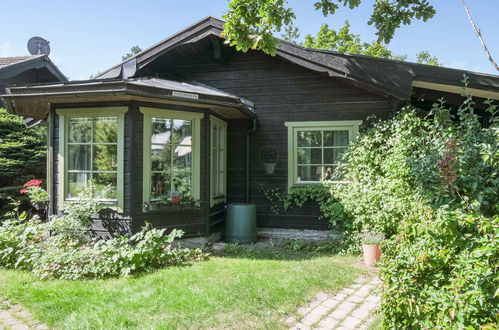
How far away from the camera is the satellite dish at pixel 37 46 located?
515 inches

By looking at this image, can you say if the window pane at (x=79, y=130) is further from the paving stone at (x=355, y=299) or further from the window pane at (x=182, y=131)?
the paving stone at (x=355, y=299)

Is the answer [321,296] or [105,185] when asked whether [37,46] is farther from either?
[321,296]

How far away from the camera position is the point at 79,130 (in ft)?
18.7

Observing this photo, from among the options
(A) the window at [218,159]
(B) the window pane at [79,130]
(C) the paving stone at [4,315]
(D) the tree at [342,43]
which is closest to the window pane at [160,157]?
(A) the window at [218,159]

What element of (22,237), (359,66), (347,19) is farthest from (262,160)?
→ (347,19)

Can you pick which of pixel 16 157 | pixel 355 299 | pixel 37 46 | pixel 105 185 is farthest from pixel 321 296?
pixel 37 46

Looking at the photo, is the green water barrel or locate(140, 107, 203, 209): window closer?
locate(140, 107, 203, 209): window

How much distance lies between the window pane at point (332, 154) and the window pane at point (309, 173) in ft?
0.72

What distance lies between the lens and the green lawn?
9.80 feet

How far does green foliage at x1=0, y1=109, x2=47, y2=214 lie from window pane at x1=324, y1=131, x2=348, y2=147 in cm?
706

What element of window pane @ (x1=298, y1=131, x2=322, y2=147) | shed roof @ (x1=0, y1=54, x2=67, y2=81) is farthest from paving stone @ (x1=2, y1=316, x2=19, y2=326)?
shed roof @ (x1=0, y1=54, x2=67, y2=81)

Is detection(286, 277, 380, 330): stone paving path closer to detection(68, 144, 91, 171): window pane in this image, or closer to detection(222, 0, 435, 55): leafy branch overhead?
detection(222, 0, 435, 55): leafy branch overhead

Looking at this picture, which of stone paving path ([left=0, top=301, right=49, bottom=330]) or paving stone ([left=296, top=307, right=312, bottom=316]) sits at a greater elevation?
paving stone ([left=296, top=307, right=312, bottom=316])

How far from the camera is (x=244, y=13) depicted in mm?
5438
